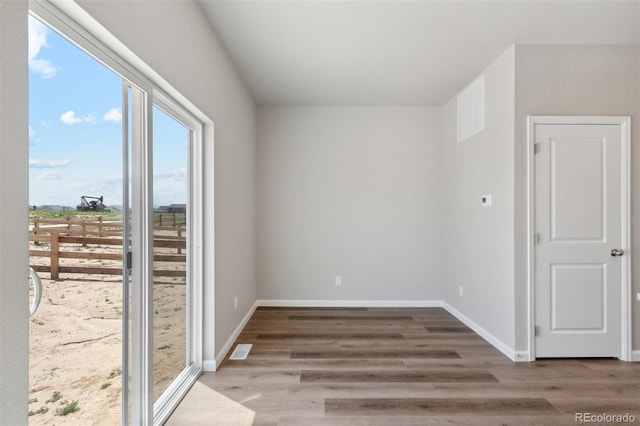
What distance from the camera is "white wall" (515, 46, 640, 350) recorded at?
2.70 meters

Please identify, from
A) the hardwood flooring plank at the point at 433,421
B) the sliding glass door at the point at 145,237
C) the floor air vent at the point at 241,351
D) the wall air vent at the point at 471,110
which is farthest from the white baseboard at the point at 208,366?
the wall air vent at the point at 471,110

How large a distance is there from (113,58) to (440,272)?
166 inches

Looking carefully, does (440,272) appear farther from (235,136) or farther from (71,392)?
(71,392)

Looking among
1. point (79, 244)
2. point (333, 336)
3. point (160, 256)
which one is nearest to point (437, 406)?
point (333, 336)

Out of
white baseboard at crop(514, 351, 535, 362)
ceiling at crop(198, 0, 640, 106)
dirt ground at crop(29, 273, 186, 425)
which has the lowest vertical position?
white baseboard at crop(514, 351, 535, 362)

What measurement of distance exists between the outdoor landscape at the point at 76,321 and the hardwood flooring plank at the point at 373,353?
159 cm

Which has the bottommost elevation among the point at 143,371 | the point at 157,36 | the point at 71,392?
the point at 143,371

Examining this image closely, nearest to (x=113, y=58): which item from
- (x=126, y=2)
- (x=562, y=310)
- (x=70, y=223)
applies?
(x=126, y=2)

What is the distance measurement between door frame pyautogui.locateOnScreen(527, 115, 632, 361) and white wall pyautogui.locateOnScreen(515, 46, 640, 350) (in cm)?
5

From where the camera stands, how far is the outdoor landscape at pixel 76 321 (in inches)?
44.1

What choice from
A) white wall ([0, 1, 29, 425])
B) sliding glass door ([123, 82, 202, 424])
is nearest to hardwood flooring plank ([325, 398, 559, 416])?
sliding glass door ([123, 82, 202, 424])

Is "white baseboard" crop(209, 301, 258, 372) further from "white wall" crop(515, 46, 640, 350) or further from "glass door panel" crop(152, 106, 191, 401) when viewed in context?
"white wall" crop(515, 46, 640, 350)

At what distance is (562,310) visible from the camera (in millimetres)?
2693

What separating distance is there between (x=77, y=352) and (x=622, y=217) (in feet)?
13.4
